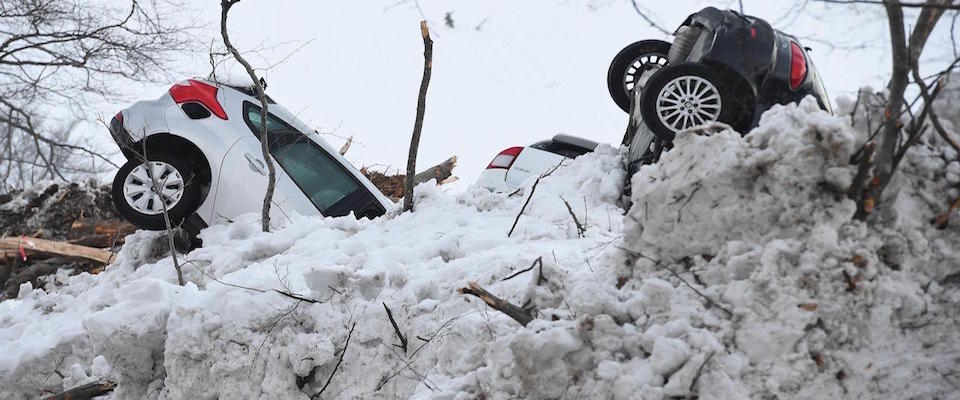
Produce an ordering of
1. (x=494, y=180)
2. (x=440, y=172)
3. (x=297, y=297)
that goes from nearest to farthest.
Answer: (x=297, y=297) < (x=494, y=180) < (x=440, y=172)

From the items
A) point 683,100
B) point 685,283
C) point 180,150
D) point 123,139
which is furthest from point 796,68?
point 123,139

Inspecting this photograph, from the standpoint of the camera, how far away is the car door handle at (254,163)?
802cm

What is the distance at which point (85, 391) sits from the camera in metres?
5.44

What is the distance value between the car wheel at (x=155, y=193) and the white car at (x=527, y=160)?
273 centimetres

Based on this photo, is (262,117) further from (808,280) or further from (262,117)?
(808,280)

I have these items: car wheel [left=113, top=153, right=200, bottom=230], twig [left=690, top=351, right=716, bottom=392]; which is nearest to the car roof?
car wheel [left=113, top=153, right=200, bottom=230]

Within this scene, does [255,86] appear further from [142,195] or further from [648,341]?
[648,341]

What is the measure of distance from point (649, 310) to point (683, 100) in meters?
3.27

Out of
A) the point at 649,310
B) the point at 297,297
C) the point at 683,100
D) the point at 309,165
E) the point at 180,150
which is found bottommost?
the point at 297,297

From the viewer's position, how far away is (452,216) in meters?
6.55

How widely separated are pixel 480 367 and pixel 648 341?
82cm

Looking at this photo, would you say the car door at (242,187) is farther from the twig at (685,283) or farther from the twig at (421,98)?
the twig at (685,283)

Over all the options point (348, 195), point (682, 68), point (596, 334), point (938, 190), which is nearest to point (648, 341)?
point (596, 334)

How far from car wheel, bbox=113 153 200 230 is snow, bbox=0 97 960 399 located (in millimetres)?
2145
